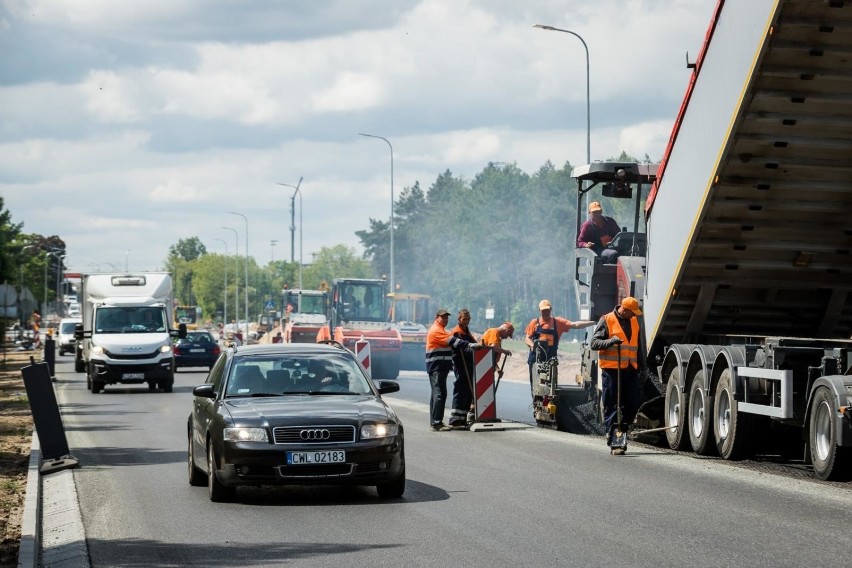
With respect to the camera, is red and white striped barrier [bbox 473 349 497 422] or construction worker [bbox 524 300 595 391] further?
construction worker [bbox 524 300 595 391]

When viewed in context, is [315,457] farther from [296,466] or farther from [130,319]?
[130,319]

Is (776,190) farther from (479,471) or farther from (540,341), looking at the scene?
(540,341)

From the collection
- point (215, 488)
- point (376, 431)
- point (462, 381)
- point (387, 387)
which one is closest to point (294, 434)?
point (376, 431)

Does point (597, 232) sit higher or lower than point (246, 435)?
higher

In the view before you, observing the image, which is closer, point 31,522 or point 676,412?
point 31,522

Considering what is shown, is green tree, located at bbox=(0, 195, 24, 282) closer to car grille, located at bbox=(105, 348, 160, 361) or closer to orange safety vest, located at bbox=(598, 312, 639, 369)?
car grille, located at bbox=(105, 348, 160, 361)

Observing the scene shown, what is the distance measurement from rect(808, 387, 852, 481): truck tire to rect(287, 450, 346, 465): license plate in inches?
168

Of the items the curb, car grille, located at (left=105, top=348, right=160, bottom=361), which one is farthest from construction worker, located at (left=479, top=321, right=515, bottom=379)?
car grille, located at (left=105, top=348, right=160, bottom=361)

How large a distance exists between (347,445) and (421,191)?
13508 cm

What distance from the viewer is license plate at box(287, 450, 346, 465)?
1162cm

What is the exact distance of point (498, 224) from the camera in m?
117

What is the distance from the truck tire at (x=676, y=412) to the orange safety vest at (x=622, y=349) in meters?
0.52

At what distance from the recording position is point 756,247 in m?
15.4

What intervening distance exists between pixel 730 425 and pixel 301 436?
17.9 feet
